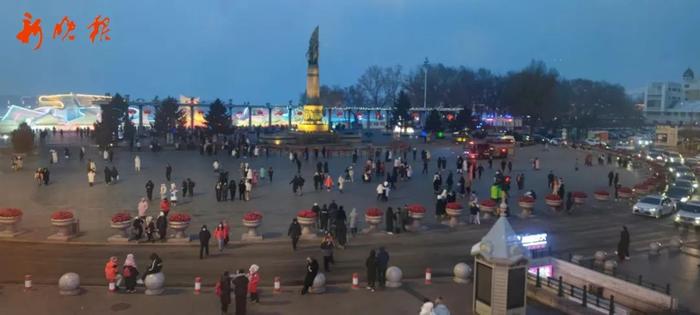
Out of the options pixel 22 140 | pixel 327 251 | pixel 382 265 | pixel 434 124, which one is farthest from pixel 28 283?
pixel 434 124

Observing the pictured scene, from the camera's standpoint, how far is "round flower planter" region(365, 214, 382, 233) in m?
20.4

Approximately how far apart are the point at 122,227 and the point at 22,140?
3329 cm

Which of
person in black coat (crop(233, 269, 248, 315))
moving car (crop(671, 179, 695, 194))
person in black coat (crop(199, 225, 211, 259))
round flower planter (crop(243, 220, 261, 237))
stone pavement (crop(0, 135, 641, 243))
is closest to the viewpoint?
person in black coat (crop(233, 269, 248, 315))

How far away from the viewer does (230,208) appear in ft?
80.8

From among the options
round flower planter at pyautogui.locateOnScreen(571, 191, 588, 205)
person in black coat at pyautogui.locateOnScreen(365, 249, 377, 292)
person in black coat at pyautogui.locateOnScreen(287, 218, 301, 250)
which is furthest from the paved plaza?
person in black coat at pyautogui.locateOnScreen(365, 249, 377, 292)

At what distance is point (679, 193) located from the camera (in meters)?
29.5

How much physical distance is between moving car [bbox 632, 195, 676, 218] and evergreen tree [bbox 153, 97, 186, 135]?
186 feet

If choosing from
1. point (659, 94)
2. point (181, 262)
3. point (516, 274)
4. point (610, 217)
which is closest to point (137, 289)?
point (181, 262)

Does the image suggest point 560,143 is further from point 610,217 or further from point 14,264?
point 14,264

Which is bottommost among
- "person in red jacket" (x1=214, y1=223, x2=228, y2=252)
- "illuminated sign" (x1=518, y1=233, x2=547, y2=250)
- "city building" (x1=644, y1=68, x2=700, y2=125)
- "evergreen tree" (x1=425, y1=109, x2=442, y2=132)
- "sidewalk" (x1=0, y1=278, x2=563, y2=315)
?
"sidewalk" (x1=0, y1=278, x2=563, y2=315)

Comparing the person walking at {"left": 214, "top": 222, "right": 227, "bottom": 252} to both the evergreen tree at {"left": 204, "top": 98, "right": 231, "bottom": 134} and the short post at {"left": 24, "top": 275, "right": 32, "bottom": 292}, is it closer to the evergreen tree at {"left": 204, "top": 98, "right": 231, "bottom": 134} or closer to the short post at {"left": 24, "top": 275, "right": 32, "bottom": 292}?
the short post at {"left": 24, "top": 275, "right": 32, "bottom": 292}

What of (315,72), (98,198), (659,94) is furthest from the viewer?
(659,94)

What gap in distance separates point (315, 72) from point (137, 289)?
5604 cm

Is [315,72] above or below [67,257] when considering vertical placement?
above
